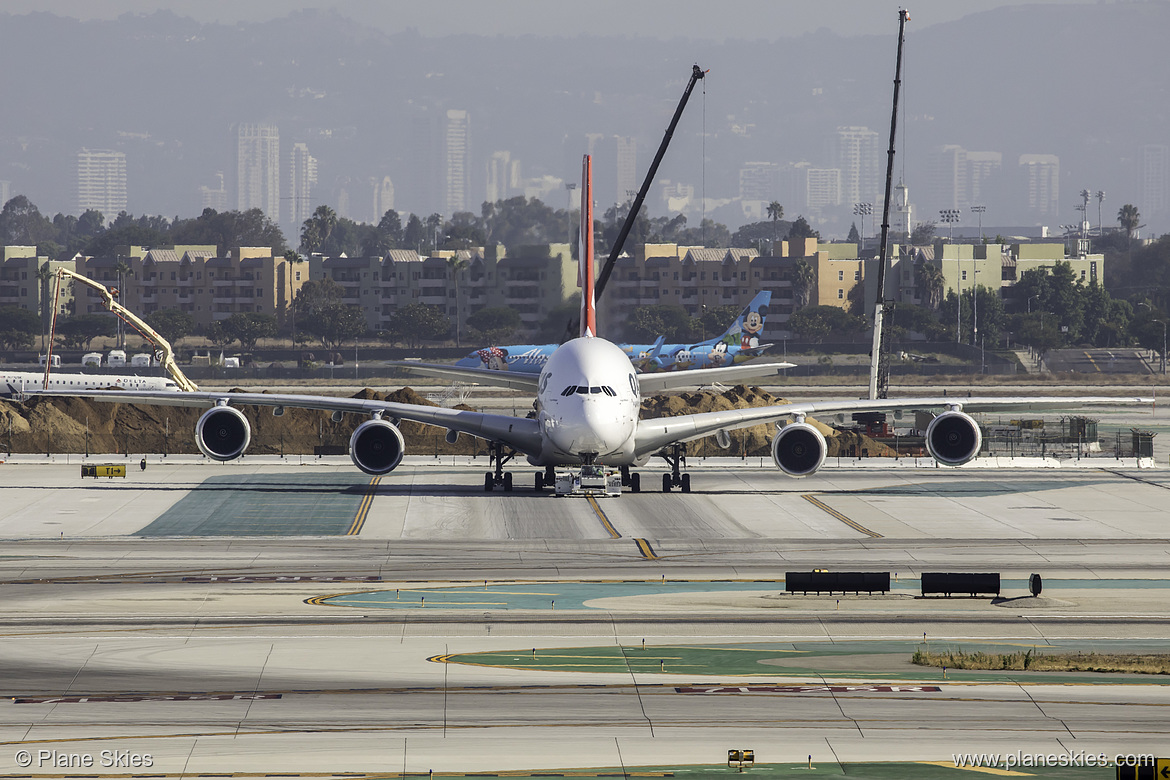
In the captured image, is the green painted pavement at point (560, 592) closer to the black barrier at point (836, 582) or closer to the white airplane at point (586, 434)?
the black barrier at point (836, 582)

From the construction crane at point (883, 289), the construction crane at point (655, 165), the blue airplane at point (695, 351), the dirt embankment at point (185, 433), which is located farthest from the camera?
the blue airplane at point (695, 351)

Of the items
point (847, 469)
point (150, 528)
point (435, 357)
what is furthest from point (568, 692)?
point (435, 357)

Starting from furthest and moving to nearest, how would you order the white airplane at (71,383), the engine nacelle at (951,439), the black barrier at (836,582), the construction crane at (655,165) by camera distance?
the white airplane at (71,383) < the construction crane at (655,165) < the engine nacelle at (951,439) < the black barrier at (836,582)

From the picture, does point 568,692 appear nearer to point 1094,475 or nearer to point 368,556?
point 368,556

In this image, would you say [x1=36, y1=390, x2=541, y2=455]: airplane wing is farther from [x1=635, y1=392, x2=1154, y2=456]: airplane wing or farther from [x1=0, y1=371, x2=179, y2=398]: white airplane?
[x1=0, y1=371, x2=179, y2=398]: white airplane

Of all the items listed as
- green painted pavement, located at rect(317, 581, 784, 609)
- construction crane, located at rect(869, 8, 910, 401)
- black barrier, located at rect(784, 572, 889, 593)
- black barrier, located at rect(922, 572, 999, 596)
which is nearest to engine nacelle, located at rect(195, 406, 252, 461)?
green painted pavement, located at rect(317, 581, 784, 609)

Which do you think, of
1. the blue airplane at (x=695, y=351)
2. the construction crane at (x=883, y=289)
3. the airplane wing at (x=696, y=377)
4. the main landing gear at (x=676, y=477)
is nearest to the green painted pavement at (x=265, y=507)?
the airplane wing at (x=696, y=377)
